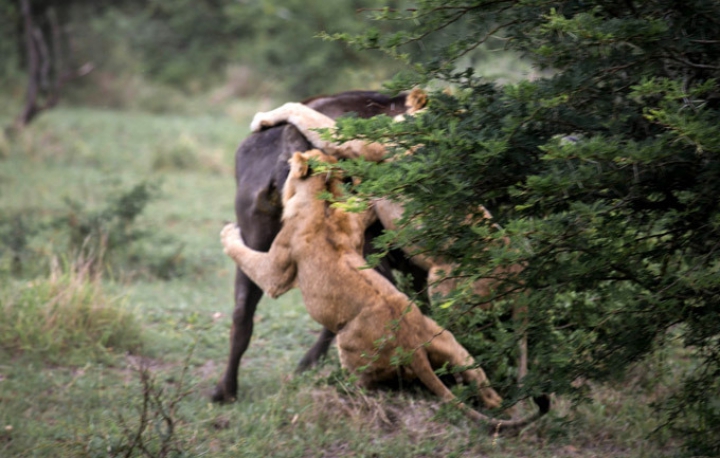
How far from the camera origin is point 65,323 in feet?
20.7

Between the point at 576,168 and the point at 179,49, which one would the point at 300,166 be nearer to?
the point at 576,168

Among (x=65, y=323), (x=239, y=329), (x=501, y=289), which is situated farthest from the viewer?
(x=65, y=323)

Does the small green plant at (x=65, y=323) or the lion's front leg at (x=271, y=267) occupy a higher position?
the lion's front leg at (x=271, y=267)

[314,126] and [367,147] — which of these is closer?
[367,147]

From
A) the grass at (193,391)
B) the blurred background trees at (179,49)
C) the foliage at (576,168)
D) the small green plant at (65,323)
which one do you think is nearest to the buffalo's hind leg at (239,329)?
the grass at (193,391)

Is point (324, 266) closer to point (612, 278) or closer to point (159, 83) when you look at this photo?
point (612, 278)

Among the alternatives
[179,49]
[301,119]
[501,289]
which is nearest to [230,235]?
[301,119]

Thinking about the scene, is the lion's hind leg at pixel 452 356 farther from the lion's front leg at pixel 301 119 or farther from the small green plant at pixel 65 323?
the small green plant at pixel 65 323

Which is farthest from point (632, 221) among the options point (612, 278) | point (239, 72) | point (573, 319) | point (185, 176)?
point (239, 72)

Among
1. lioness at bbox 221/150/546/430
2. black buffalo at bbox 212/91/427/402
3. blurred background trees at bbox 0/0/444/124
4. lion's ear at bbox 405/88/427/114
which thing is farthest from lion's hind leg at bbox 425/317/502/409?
blurred background trees at bbox 0/0/444/124

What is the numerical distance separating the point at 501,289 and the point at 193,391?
2347mm

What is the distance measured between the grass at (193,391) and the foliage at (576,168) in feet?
2.04

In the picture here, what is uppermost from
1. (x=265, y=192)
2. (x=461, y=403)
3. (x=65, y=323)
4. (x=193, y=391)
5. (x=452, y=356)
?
(x=265, y=192)

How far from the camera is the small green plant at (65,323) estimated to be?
243 inches
